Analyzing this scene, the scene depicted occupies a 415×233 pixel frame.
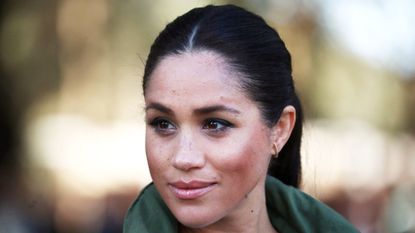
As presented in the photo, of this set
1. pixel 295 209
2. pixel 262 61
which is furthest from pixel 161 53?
pixel 295 209

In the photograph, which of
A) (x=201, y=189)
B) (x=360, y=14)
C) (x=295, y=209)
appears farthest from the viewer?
(x=360, y=14)

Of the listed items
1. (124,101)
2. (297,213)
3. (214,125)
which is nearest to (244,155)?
(214,125)

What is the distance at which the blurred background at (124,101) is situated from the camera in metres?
4.20

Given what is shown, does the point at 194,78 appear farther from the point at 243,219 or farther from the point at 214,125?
the point at 243,219

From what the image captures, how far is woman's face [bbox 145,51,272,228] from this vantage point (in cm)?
173

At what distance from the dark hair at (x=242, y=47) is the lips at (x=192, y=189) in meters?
0.23

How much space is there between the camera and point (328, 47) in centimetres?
427

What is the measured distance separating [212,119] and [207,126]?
0.02 metres

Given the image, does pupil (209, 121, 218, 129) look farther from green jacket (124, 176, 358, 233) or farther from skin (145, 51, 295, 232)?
green jacket (124, 176, 358, 233)

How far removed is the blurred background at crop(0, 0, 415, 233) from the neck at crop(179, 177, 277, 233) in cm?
221

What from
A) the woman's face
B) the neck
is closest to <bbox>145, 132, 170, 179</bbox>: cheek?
the woman's face

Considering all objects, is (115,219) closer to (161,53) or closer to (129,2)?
(129,2)

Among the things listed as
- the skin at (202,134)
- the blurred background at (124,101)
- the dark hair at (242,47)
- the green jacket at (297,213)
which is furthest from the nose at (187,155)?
the blurred background at (124,101)

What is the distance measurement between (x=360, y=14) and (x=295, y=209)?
226 centimetres
